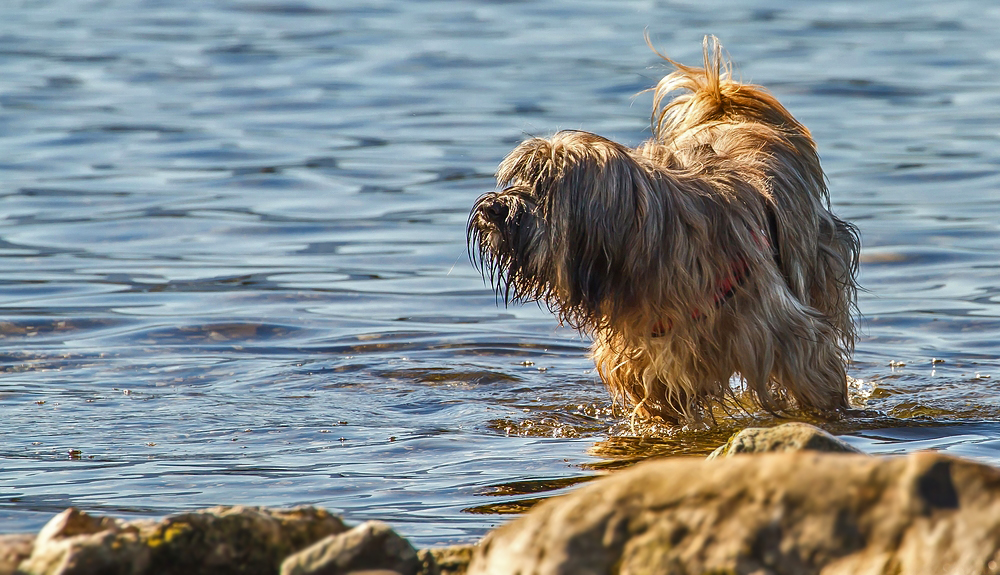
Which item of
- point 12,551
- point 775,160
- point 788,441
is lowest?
point 12,551

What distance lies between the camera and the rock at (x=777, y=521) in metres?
2.91

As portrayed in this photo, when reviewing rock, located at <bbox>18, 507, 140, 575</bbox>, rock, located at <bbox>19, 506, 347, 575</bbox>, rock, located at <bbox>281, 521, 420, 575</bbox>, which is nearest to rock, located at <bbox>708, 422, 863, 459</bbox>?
rock, located at <bbox>281, 521, 420, 575</bbox>

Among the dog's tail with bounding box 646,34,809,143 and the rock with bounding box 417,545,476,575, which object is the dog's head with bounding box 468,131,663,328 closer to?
the dog's tail with bounding box 646,34,809,143

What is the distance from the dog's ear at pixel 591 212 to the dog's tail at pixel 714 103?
4.89 ft

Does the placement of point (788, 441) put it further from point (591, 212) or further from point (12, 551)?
point (12, 551)

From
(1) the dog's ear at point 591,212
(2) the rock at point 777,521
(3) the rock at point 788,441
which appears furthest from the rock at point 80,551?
(1) the dog's ear at point 591,212

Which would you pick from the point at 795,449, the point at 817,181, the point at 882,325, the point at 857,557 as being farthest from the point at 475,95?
the point at 857,557

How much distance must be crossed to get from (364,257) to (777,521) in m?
7.01

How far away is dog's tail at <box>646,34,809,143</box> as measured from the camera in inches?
268

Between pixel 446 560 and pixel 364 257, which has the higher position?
pixel 446 560

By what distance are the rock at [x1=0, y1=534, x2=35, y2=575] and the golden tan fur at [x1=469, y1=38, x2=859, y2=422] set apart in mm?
2136

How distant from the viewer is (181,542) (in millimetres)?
3500

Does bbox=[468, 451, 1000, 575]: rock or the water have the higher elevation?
bbox=[468, 451, 1000, 575]: rock

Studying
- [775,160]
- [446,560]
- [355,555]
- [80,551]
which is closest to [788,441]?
[446,560]
